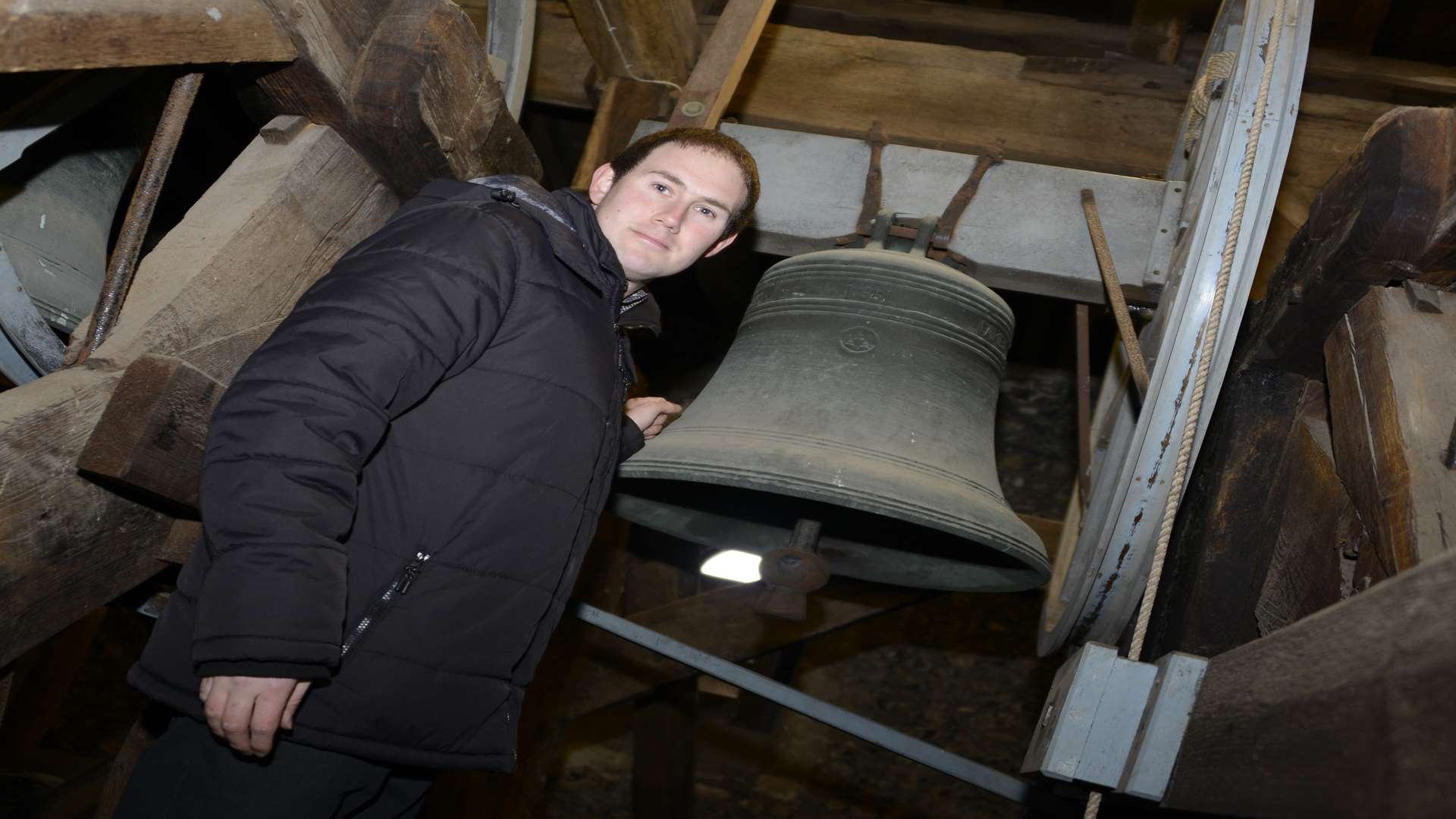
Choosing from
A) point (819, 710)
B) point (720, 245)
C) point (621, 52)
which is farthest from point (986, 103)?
point (819, 710)

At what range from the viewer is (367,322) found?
1051 mm

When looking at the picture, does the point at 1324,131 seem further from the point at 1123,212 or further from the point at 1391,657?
the point at 1391,657

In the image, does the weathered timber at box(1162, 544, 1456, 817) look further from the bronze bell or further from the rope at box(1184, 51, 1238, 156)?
the rope at box(1184, 51, 1238, 156)

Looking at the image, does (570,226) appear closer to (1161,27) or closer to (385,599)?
(385,599)

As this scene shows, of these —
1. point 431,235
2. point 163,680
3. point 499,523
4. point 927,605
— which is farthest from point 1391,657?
point 927,605

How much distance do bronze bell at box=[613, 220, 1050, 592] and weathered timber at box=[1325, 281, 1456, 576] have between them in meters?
0.45

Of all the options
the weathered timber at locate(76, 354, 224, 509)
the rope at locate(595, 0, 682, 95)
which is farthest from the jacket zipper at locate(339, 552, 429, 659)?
the rope at locate(595, 0, 682, 95)

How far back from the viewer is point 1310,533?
1526 millimetres

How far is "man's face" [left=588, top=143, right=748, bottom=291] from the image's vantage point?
1.48m

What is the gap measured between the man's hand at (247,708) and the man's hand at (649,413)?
87 cm

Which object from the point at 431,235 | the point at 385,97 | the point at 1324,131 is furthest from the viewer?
the point at 1324,131

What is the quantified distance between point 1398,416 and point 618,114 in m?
1.65

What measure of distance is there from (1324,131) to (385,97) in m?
2.12

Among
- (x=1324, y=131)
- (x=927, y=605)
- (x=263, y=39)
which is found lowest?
(x=927, y=605)
